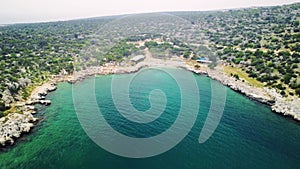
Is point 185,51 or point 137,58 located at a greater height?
point 185,51

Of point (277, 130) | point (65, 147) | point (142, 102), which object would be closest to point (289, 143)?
point (277, 130)

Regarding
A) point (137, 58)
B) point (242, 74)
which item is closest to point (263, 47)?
point (242, 74)

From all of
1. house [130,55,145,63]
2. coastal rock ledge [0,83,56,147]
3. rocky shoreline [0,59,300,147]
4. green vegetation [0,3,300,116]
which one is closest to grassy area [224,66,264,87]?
green vegetation [0,3,300,116]

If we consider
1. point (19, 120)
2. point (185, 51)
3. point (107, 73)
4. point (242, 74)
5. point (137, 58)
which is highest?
point (185, 51)

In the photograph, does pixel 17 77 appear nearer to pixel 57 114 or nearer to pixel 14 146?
pixel 57 114

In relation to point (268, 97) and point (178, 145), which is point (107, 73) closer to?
point (178, 145)

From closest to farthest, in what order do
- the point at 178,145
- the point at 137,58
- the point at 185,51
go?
the point at 178,145, the point at 137,58, the point at 185,51

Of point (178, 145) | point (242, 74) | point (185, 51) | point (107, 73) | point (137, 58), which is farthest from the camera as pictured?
point (185, 51)
